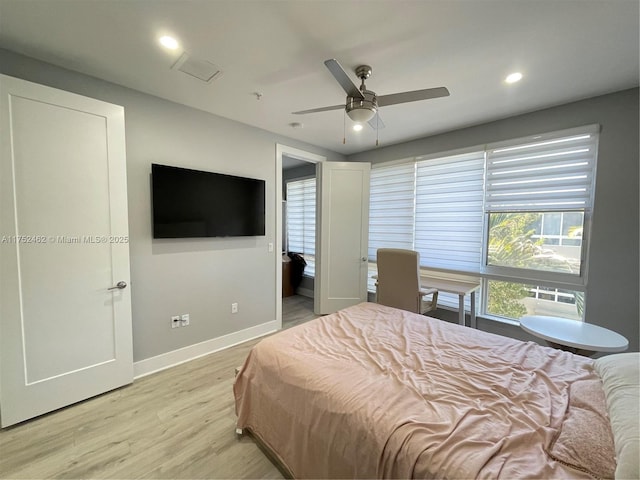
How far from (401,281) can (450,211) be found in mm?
1238

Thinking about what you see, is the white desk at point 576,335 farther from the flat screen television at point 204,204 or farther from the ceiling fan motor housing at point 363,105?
the flat screen television at point 204,204

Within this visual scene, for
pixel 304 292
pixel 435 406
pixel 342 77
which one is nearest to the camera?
pixel 435 406

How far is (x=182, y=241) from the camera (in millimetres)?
2609

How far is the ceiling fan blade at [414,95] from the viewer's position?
160 cm

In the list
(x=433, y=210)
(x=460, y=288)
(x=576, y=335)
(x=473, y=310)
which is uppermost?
(x=433, y=210)

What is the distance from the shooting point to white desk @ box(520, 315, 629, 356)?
70.9 inches

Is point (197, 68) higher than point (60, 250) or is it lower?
higher

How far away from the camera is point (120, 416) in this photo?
1895mm

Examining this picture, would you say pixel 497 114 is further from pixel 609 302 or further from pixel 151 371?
pixel 151 371

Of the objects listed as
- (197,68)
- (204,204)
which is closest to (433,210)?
(204,204)

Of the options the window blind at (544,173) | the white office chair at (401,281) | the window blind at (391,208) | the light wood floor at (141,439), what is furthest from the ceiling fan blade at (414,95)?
the light wood floor at (141,439)

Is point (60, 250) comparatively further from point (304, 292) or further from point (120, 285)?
point (304, 292)

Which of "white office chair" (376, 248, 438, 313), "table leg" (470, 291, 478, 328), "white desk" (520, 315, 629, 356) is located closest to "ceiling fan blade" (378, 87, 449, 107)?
"white office chair" (376, 248, 438, 313)

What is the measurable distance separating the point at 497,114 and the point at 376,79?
1589 mm
